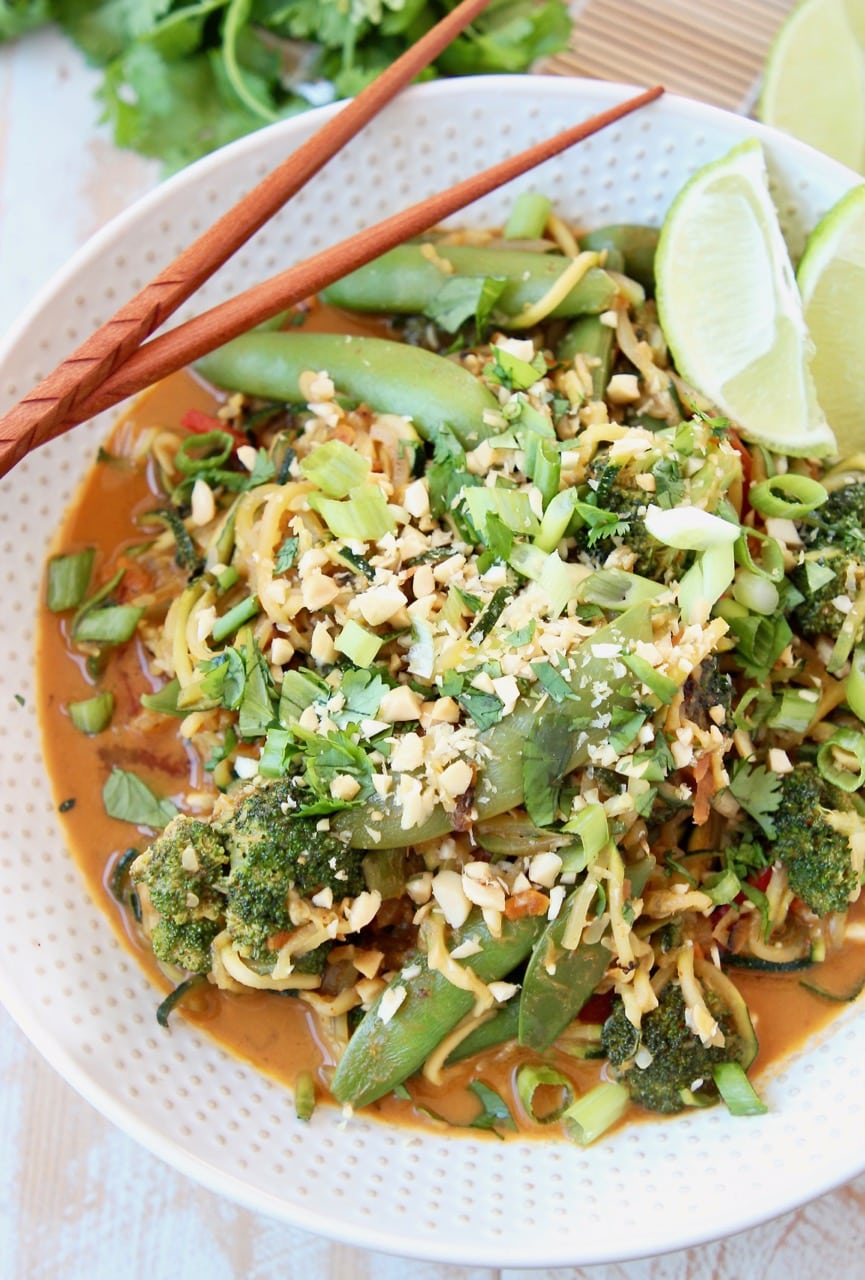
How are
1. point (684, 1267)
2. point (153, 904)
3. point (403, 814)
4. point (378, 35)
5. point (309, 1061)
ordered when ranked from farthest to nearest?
point (378, 35) < point (684, 1267) < point (309, 1061) < point (153, 904) < point (403, 814)

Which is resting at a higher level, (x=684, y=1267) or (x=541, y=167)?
(x=541, y=167)

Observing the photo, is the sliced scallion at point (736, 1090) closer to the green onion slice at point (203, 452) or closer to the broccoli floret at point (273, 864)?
the broccoli floret at point (273, 864)

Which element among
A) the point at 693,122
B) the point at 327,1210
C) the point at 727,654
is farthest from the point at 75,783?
the point at 693,122

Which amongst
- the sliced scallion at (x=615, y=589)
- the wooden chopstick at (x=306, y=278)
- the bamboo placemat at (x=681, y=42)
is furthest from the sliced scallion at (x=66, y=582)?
the bamboo placemat at (x=681, y=42)

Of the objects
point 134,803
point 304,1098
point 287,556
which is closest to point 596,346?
point 287,556

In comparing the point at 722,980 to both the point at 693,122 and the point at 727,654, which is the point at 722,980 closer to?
the point at 727,654

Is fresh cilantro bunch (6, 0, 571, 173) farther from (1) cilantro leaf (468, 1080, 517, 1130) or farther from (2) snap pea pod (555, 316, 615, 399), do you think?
(1) cilantro leaf (468, 1080, 517, 1130)

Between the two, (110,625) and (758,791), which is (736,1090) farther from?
(110,625)
